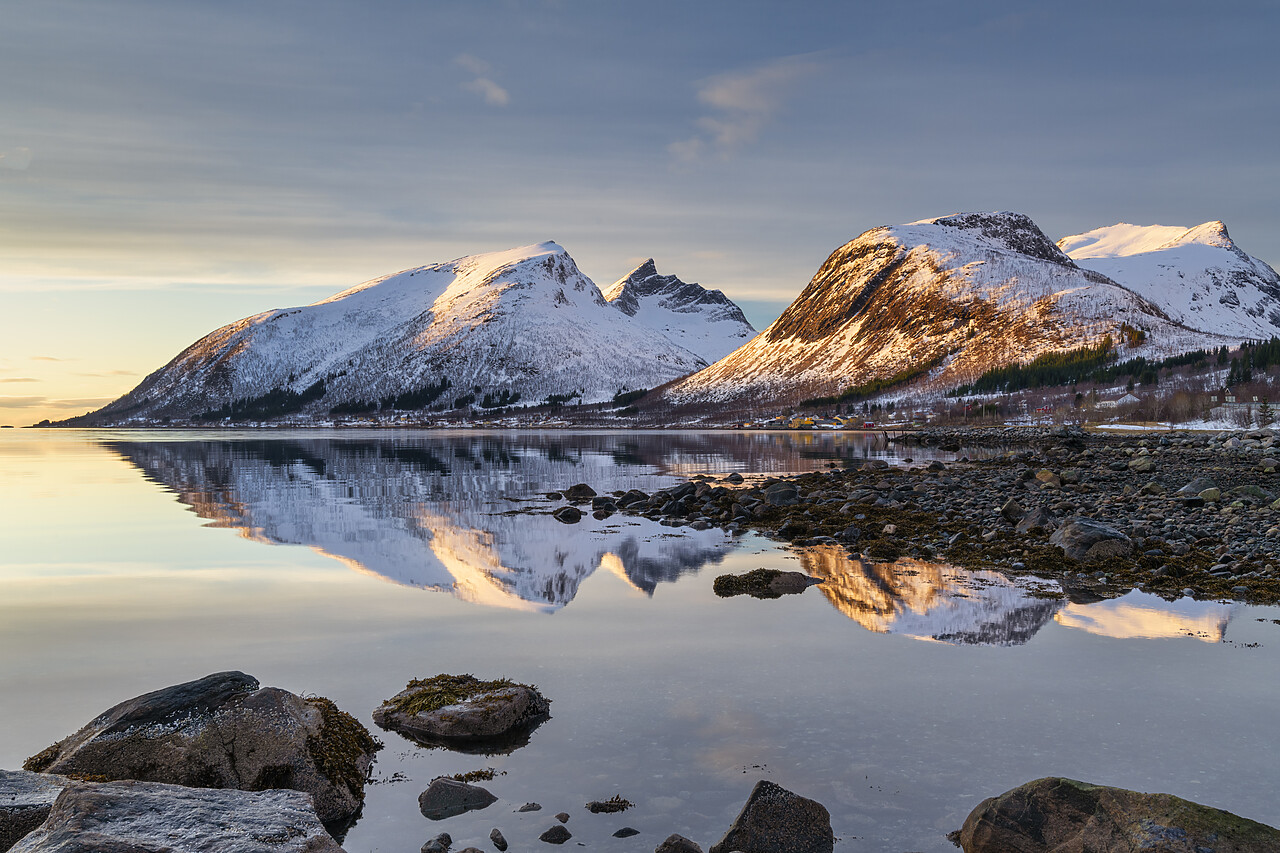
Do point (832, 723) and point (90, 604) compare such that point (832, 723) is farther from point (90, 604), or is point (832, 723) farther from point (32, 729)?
point (90, 604)

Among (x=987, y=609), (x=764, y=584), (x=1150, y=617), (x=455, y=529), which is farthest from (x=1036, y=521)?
(x=455, y=529)

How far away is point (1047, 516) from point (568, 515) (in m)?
18.4

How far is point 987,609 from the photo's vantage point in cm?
1753

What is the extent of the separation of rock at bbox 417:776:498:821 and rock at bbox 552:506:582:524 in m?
24.5

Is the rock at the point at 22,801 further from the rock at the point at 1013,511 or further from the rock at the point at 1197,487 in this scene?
the rock at the point at 1197,487

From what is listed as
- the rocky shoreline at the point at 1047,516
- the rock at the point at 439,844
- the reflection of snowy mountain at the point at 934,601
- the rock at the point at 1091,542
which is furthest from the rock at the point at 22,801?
the rock at the point at 1091,542

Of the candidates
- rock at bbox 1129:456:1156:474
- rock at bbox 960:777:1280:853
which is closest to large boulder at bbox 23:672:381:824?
rock at bbox 960:777:1280:853

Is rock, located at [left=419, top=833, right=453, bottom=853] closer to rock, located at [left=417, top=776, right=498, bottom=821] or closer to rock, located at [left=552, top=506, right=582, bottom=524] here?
rock, located at [left=417, top=776, right=498, bottom=821]

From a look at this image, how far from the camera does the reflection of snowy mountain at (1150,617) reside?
1554 centimetres

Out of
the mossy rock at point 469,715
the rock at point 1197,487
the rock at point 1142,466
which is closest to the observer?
the mossy rock at point 469,715

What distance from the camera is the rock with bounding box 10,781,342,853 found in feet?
19.8

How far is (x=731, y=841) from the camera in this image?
805 cm

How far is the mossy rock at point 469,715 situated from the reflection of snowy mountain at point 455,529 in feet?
21.5

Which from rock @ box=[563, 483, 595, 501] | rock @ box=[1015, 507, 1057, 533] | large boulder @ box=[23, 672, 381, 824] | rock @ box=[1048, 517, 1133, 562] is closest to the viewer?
large boulder @ box=[23, 672, 381, 824]
